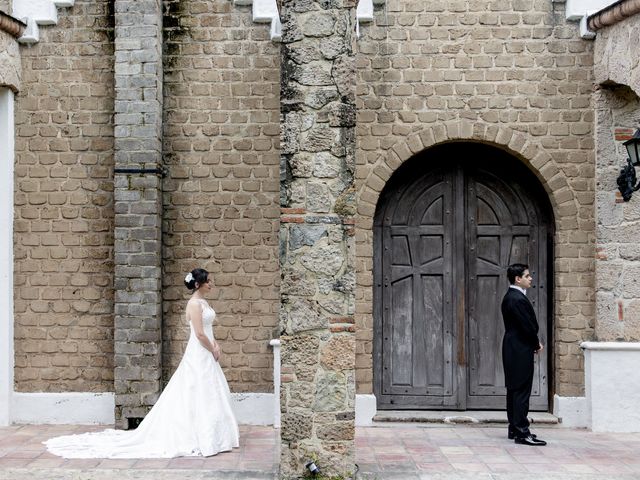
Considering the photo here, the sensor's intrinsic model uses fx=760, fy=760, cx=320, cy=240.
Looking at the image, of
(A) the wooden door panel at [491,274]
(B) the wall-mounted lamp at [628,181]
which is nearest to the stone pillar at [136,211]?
(A) the wooden door panel at [491,274]

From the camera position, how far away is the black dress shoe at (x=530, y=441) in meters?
7.09

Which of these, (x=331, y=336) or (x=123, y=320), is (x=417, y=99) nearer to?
(x=331, y=336)

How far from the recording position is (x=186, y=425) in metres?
6.84

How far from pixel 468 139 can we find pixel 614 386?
2915 mm

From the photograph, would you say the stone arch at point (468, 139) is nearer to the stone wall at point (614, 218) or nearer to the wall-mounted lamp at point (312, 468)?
the stone wall at point (614, 218)

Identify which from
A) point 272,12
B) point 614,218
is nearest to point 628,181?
point 614,218

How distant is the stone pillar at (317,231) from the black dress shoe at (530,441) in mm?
2105

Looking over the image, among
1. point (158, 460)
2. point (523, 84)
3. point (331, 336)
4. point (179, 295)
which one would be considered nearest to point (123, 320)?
point (179, 295)

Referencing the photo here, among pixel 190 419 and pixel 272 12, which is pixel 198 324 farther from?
pixel 272 12

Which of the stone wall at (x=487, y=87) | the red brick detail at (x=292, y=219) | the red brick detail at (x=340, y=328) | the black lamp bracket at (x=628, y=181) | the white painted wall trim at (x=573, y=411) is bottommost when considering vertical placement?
the white painted wall trim at (x=573, y=411)

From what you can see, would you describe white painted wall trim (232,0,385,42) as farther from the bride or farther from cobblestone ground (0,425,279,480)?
cobblestone ground (0,425,279,480)

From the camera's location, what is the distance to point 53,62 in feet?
26.6

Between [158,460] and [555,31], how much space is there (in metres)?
5.78

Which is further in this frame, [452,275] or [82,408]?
[452,275]
